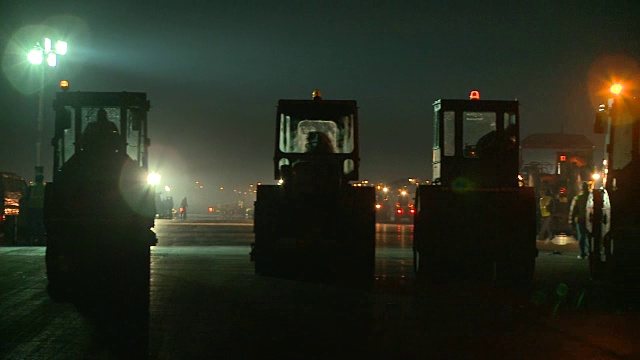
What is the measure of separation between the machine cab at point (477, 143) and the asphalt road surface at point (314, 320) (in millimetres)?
2016

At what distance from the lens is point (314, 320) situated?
36.0 ft

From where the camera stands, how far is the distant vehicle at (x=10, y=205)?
27.1 meters

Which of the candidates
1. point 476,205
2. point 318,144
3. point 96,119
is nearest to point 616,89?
point 476,205

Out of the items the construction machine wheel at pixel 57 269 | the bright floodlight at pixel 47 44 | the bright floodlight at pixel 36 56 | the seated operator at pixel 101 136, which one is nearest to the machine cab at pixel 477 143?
the seated operator at pixel 101 136

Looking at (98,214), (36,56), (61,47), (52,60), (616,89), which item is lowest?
(98,214)

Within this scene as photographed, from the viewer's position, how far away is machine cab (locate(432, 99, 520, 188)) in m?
15.9

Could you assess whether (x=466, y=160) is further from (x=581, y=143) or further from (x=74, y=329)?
(x=581, y=143)

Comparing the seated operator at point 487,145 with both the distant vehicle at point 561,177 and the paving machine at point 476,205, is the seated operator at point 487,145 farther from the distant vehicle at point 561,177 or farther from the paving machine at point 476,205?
the distant vehicle at point 561,177

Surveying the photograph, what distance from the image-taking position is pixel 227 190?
139250mm

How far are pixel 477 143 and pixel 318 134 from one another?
10.2ft

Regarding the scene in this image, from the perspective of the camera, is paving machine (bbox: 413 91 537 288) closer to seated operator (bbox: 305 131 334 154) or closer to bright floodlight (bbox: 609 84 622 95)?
bright floodlight (bbox: 609 84 622 95)

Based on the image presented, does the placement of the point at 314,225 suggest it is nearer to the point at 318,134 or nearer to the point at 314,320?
the point at 318,134

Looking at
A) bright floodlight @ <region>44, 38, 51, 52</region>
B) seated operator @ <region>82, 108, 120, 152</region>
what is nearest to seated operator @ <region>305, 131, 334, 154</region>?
seated operator @ <region>82, 108, 120, 152</region>

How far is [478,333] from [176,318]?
3680 millimetres
